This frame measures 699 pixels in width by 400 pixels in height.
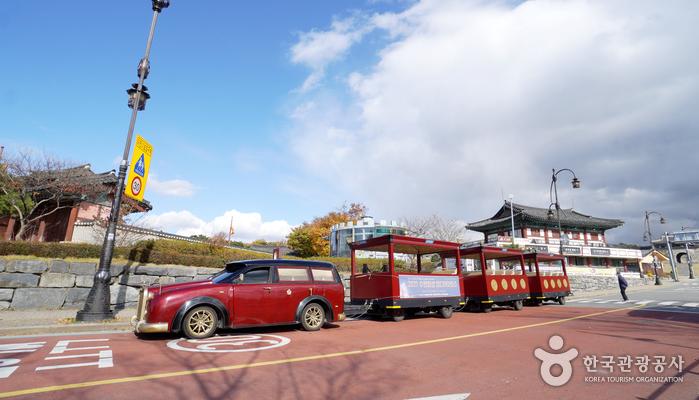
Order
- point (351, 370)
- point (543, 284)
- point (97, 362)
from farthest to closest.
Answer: point (543, 284)
point (97, 362)
point (351, 370)

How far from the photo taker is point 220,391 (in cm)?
400

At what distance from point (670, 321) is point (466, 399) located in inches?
443

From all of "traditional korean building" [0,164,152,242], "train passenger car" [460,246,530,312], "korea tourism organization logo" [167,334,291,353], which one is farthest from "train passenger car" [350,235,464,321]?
"traditional korean building" [0,164,152,242]

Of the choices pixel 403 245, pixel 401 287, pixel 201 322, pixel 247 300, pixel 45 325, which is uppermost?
pixel 403 245

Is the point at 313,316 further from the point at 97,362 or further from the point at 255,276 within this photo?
the point at 97,362

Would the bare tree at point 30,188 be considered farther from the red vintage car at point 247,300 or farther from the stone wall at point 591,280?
the stone wall at point 591,280

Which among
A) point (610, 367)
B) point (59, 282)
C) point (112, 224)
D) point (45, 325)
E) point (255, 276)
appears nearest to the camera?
point (610, 367)

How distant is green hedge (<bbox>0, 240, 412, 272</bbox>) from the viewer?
12.4 metres

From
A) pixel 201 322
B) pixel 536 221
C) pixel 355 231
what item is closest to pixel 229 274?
pixel 201 322

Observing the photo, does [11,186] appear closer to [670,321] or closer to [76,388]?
[76,388]

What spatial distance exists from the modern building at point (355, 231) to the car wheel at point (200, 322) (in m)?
37.7

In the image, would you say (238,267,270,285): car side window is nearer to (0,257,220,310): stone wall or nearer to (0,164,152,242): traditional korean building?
(0,257,220,310): stone wall

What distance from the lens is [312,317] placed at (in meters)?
8.97

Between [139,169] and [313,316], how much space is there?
7225mm
